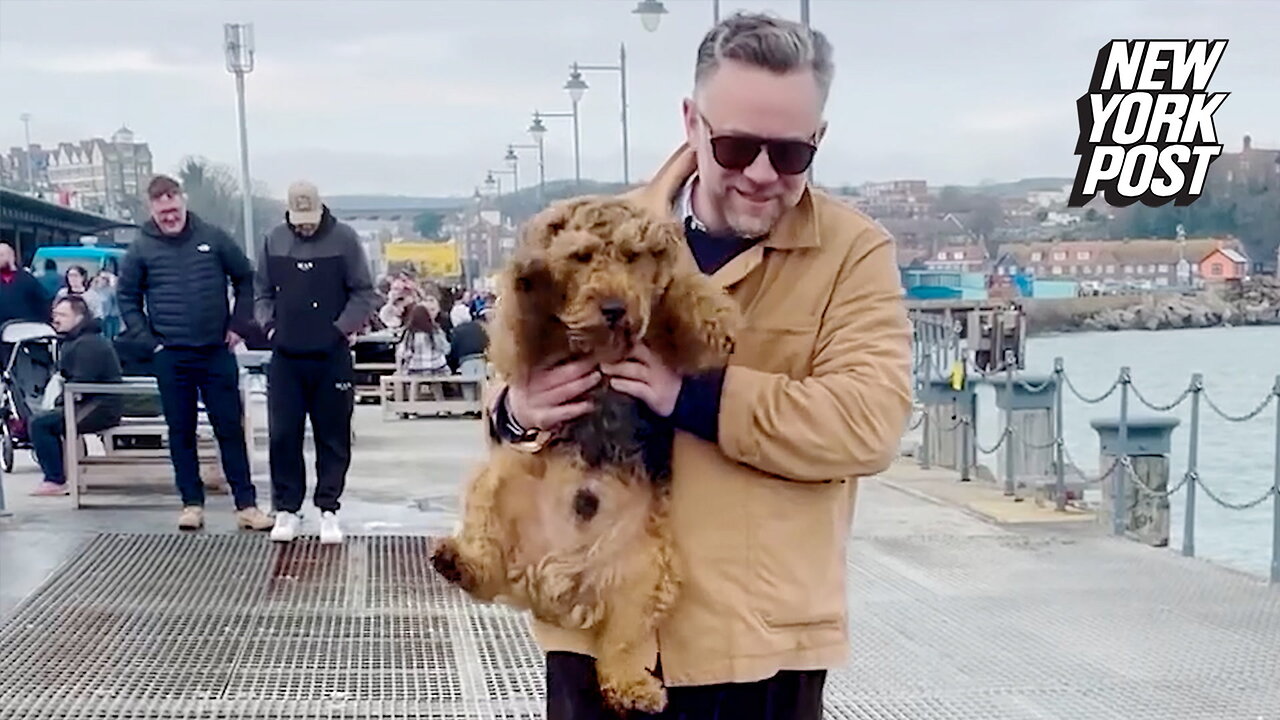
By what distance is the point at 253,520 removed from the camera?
25.1 ft

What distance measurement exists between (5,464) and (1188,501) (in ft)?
26.3

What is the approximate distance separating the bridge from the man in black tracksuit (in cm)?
3374

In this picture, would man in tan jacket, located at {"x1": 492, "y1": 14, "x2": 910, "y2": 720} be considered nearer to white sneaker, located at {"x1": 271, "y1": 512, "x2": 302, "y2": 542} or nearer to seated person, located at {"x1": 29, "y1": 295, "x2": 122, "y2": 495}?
white sneaker, located at {"x1": 271, "y1": 512, "x2": 302, "y2": 542}

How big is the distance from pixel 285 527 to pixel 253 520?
0.93 feet

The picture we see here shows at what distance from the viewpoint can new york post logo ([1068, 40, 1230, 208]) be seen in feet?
45.6

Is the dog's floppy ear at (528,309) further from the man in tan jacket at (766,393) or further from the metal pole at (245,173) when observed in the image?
the metal pole at (245,173)

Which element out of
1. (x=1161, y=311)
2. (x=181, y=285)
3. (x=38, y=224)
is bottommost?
(x=1161, y=311)

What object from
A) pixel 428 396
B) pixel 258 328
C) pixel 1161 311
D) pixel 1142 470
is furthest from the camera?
pixel 1161 311

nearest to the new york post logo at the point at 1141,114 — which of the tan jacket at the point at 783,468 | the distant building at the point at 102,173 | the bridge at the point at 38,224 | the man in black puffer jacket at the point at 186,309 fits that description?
the man in black puffer jacket at the point at 186,309

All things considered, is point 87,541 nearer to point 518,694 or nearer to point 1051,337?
point 518,694

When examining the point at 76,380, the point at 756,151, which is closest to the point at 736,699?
the point at 756,151

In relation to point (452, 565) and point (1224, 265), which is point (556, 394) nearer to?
point (452, 565)

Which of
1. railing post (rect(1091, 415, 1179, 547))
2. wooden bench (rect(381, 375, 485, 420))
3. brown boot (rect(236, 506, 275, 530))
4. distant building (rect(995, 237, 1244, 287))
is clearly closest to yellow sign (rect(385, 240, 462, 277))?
distant building (rect(995, 237, 1244, 287))

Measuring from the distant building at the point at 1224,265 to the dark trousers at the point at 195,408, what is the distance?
54.2 feet
